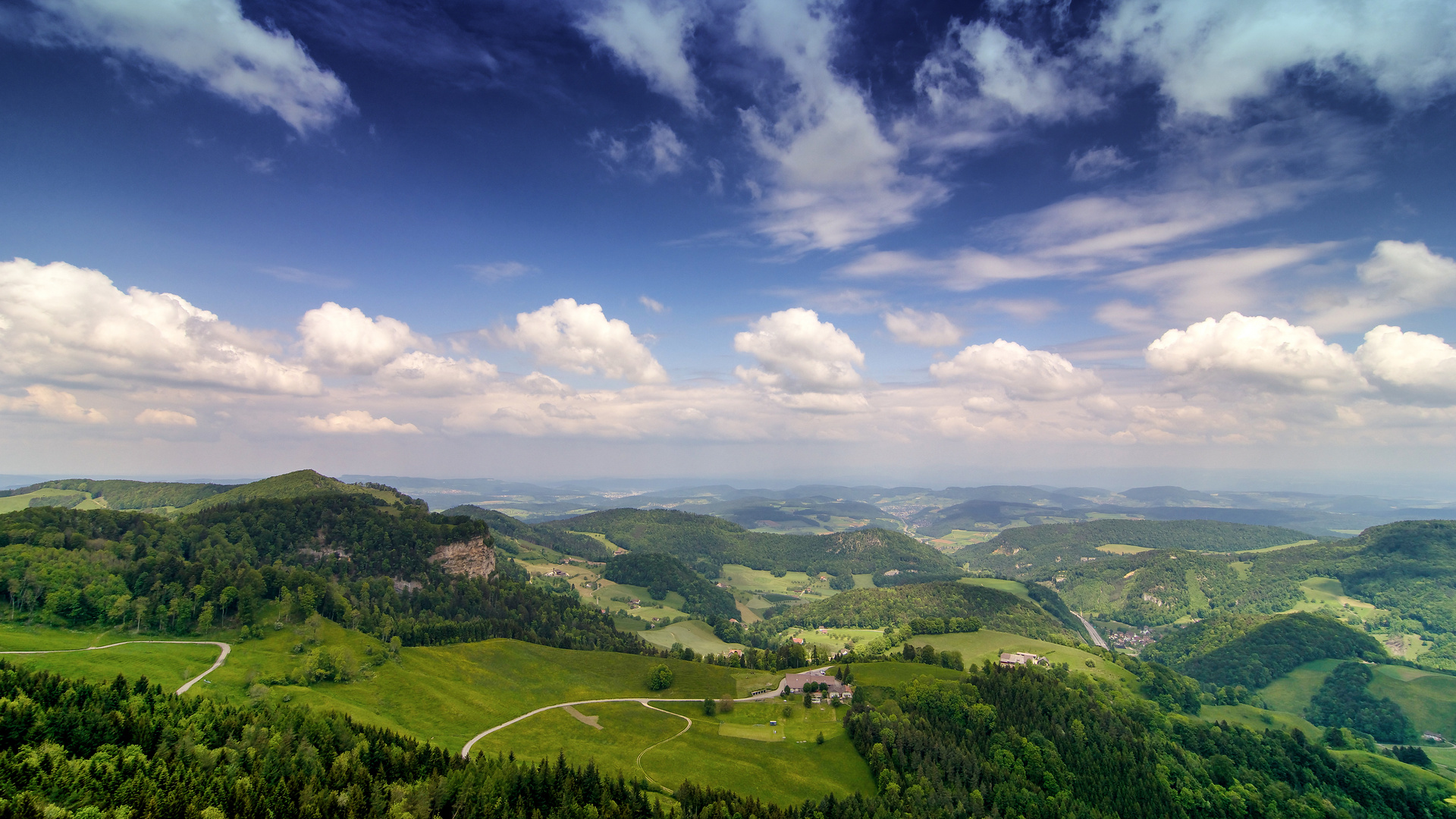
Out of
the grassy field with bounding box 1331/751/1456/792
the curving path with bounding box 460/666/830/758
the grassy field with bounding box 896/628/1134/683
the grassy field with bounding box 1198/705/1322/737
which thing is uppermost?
the curving path with bounding box 460/666/830/758

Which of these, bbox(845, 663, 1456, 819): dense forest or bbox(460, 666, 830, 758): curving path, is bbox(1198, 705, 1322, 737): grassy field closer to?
bbox(845, 663, 1456, 819): dense forest

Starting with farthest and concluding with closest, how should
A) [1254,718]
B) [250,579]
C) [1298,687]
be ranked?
[1298,687]
[1254,718]
[250,579]

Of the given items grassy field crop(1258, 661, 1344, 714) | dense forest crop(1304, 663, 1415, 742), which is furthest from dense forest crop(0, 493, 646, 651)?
dense forest crop(1304, 663, 1415, 742)

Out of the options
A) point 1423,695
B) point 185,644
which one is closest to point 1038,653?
point 1423,695

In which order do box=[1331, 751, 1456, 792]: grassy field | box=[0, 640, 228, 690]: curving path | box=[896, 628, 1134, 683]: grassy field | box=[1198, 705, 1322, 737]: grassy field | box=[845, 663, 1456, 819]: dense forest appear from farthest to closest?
box=[896, 628, 1134, 683]: grassy field, box=[1198, 705, 1322, 737]: grassy field, box=[1331, 751, 1456, 792]: grassy field, box=[845, 663, 1456, 819]: dense forest, box=[0, 640, 228, 690]: curving path

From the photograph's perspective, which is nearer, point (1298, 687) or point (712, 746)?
point (712, 746)

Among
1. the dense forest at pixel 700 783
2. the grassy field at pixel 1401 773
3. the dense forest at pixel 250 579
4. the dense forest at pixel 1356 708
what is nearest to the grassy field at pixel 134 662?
the dense forest at pixel 700 783

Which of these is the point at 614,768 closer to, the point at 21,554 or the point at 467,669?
the point at 467,669

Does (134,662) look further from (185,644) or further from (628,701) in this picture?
(628,701)
